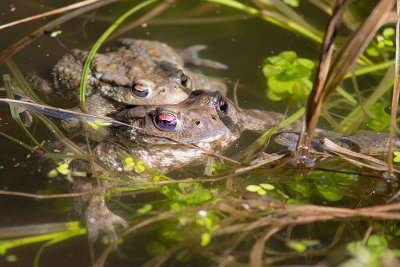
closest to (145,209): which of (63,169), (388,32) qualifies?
(63,169)

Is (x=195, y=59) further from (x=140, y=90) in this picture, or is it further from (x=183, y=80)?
(x=140, y=90)

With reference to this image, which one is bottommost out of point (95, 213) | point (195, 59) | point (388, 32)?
point (95, 213)

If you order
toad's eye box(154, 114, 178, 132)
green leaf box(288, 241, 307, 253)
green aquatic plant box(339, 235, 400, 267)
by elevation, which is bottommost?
toad's eye box(154, 114, 178, 132)

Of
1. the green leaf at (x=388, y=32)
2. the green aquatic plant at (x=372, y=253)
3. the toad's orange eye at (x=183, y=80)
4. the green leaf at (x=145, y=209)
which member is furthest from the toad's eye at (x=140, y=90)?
the green leaf at (x=388, y=32)

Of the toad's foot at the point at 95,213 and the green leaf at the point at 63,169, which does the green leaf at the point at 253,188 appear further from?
the green leaf at the point at 63,169

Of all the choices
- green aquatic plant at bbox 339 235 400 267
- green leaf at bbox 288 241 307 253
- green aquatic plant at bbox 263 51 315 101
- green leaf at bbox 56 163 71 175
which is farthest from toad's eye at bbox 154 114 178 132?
green aquatic plant at bbox 339 235 400 267

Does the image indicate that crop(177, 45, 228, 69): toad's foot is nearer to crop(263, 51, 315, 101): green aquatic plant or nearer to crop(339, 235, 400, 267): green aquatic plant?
crop(263, 51, 315, 101): green aquatic plant
